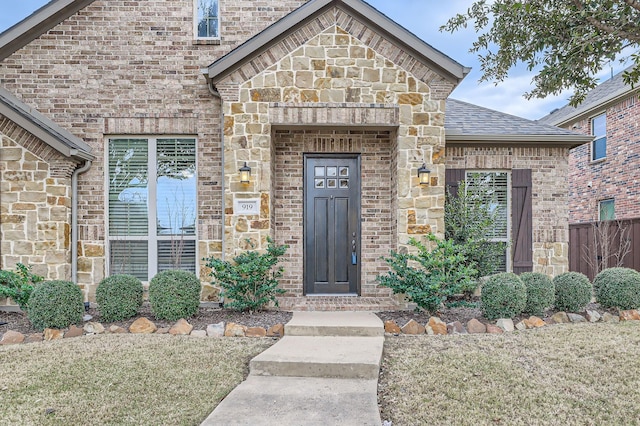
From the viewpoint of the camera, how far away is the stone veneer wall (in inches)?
316

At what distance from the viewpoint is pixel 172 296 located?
227 inches

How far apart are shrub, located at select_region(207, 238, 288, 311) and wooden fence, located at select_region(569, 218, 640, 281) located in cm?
809

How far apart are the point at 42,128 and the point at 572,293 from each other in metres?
8.30

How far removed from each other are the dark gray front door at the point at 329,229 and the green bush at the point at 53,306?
11.6 feet

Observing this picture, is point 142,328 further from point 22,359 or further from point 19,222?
point 19,222

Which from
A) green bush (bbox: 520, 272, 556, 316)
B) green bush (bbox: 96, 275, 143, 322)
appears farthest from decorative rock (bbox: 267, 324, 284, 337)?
green bush (bbox: 520, 272, 556, 316)

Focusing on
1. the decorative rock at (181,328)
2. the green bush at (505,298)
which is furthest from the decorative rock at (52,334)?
the green bush at (505,298)

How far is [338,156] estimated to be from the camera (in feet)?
24.3

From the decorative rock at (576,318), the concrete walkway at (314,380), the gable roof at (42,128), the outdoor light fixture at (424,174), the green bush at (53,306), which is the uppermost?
the gable roof at (42,128)

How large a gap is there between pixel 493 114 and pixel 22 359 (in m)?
9.33

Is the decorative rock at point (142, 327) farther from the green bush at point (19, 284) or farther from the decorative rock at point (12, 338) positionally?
the green bush at point (19, 284)

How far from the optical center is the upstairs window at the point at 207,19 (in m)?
7.43

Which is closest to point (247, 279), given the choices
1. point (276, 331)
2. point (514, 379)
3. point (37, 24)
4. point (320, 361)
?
point (276, 331)

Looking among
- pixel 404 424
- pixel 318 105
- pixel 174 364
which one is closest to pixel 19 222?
pixel 174 364
